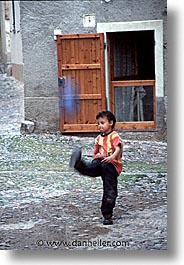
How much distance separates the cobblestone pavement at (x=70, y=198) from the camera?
2.94 metres

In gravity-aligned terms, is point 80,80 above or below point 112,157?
above

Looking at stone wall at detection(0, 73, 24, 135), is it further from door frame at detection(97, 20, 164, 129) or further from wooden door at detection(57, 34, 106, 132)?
door frame at detection(97, 20, 164, 129)

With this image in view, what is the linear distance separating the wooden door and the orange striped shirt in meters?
0.05

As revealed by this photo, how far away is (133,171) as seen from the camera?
2.97 meters

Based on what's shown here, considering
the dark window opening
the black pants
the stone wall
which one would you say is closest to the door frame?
the dark window opening

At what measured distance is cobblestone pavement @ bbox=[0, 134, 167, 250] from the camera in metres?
2.94

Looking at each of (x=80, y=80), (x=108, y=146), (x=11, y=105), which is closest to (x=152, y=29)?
(x=80, y=80)

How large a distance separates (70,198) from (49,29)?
1.73 feet

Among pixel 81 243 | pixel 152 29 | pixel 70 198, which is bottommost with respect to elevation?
pixel 81 243

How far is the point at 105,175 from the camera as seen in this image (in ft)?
9.67

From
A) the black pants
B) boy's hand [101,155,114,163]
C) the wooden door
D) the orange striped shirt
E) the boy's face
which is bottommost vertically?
the black pants

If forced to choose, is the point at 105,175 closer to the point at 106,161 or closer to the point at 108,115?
the point at 106,161

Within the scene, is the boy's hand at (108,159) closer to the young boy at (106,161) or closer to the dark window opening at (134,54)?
the young boy at (106,161)

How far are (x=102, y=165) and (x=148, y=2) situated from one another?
0.52 meters
